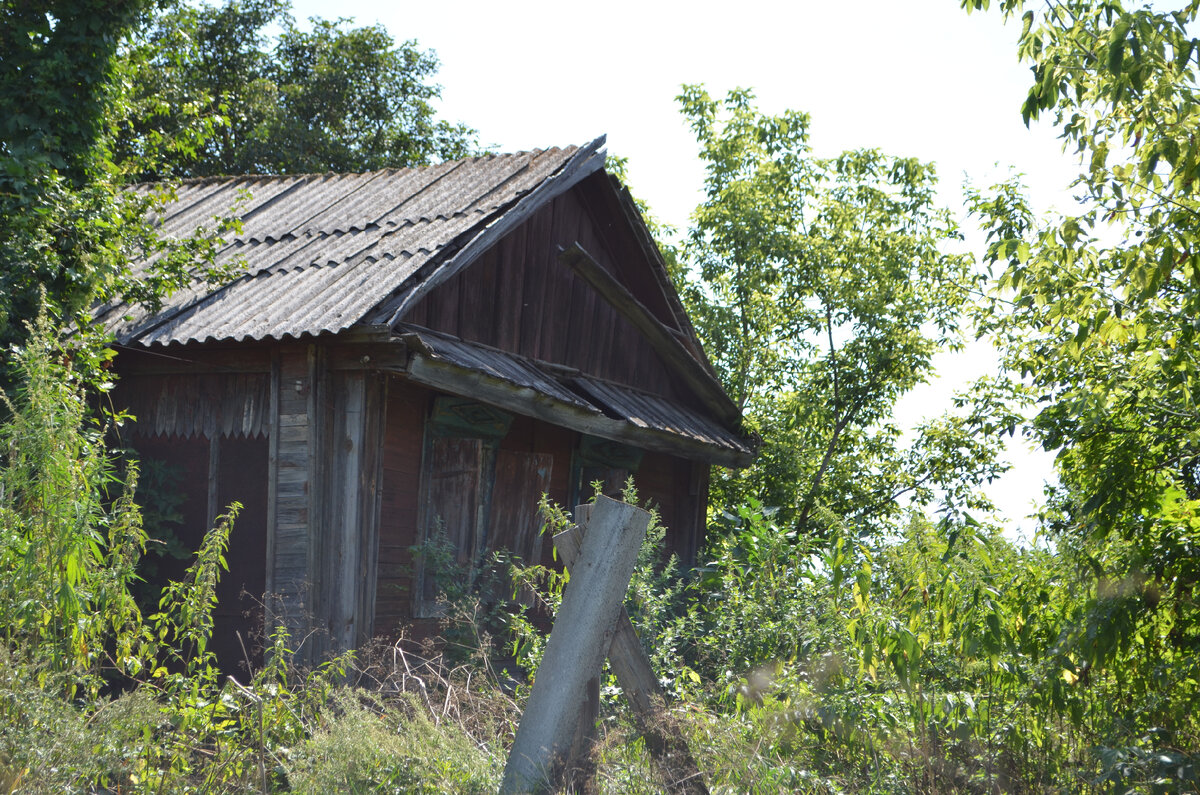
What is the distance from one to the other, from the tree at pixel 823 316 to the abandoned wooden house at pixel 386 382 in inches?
188

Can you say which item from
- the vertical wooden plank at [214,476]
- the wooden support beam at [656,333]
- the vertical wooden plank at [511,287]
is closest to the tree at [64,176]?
the vertical wooden plank at [214,476]

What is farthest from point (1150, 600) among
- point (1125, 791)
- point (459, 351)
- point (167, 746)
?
point (459, 351)

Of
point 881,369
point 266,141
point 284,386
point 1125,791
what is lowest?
point 1125,791

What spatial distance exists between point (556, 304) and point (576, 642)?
6.53 m

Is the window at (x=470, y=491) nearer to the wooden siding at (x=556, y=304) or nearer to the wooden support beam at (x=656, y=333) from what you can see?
the wooden siding at (x=556, y=304)

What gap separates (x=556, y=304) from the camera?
1030 centimetres

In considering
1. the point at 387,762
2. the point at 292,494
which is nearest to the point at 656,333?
the point at 292,494

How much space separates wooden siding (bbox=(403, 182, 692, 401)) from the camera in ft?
29.3

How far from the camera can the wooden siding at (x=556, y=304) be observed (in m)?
8.94

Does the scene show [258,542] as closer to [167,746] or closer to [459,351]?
[459,351]

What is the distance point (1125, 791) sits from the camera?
11.5ft

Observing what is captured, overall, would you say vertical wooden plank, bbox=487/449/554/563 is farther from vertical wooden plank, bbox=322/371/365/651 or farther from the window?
vertical wooden plank, bbox=322/371/365/651

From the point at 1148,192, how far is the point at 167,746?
4868 mm

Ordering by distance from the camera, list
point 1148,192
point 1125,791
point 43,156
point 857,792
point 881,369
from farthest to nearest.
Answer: point 881,369, point 43,156, point 1148,192, point 857,792, point 1125,791
